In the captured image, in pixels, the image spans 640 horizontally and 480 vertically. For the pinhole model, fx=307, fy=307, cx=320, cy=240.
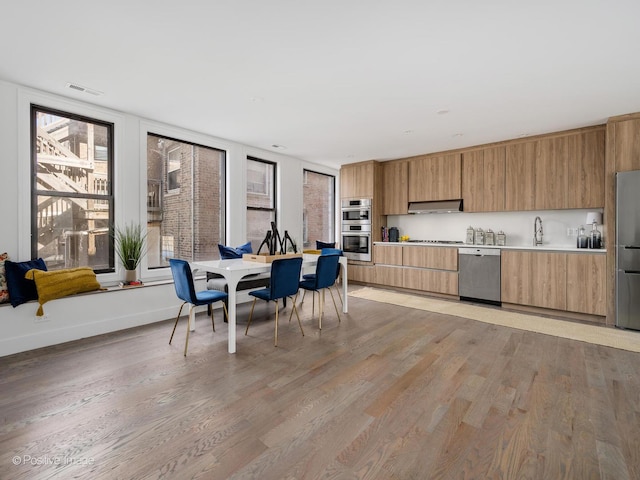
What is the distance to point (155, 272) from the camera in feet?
14.5

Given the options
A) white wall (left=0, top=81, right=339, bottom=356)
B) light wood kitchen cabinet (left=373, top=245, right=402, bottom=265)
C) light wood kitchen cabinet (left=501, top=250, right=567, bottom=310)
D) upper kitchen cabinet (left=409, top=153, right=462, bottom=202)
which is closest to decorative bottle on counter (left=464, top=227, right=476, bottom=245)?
upper kitchen cabinet (left=409, top=153, right=462, bottom=202)

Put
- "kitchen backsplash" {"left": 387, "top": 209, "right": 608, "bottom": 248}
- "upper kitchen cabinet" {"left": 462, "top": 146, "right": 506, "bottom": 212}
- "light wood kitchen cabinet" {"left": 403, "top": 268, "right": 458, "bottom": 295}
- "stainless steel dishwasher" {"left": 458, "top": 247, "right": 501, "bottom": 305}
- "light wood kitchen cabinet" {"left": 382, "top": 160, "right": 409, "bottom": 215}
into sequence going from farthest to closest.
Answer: "light wood kitchen cabinet" {"left": 382, "top": 160, "right": 409, "bottom": 215} → "light wood kitchen cabinet" {"left": 403, "top": 268, "right": 458, "bottom": 295} → "upper kitchen cabinet" {"left": 462, "top": 146, "right": 506, "bottom": 212} → "stainless steel dishwasher" {"left": 458, "top": 247, "right": 501, "bottom": 305} → "kitchen backsplash" {"left": 387, "top": 209, "right": 608, "bottom": 248}

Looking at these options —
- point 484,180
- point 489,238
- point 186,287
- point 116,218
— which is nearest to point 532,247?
point 489,238

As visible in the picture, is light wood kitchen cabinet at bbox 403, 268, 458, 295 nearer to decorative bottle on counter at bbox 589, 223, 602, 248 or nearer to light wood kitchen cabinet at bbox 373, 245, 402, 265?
light wood kitchen cabinet at bbox 373, 245, 402, 265

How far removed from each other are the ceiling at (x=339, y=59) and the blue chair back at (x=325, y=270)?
1.89 m

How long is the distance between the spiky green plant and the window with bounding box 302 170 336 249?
11.6 ft

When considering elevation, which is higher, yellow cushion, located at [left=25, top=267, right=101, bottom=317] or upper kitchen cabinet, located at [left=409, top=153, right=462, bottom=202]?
upper kitchen cabinet, located at [left=409, top=153, right=462, bottom=202]

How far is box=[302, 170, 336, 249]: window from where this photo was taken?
7160 millimetres

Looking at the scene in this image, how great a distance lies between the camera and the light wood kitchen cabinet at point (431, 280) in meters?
5.46

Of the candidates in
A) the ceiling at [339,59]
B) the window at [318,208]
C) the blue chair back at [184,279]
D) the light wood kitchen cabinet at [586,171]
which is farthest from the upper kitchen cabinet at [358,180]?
the blue chair back at [184,279]

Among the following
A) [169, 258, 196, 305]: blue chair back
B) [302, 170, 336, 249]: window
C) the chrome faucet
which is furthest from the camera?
[302, 170, 336, 249]: window

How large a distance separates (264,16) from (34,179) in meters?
3.22

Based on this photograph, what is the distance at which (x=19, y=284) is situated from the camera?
308cm

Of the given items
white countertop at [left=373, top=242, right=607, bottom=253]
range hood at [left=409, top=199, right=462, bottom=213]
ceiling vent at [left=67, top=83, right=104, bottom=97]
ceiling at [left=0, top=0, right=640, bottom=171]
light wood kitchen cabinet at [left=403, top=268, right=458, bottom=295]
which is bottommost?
light wood kitchen cabinet at [left=403, top=268, right=458, bottom=295]
